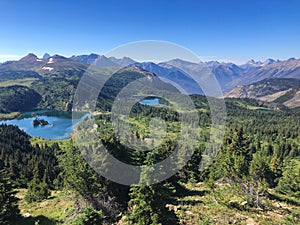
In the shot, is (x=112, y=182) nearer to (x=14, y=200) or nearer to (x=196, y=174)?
(x=14, y=200)

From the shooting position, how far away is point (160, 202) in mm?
21172

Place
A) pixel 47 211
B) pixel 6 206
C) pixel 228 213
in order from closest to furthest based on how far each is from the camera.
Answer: pixel 228 213
pixel 6 206
pixel 47 211

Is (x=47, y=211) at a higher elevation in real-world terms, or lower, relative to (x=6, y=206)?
lower

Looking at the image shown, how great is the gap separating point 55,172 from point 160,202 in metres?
63.1

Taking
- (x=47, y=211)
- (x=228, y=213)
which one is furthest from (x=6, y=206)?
(x=228, y=213)

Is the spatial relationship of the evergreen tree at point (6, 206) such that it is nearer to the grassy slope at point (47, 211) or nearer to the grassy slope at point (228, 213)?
the grassy slope at point (47, 211)

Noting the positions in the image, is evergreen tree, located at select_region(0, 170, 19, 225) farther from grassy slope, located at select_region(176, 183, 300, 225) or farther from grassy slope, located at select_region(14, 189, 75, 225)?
grassy slope, located at select_region(176, 183, 300, 225)

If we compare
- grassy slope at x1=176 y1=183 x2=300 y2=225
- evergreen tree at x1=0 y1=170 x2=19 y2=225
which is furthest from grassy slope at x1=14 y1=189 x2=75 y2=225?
grassy slope at x1=176 y1=183 x2=300 y2=225

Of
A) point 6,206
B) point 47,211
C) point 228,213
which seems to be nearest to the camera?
point 228,213

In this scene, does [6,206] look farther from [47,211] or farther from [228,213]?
[228,213]

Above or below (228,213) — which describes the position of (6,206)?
below

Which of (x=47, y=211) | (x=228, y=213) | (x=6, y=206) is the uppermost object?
(x=228, y=213)

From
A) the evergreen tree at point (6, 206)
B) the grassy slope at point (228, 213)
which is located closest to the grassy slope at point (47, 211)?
the evergreen tree at point (6, 206)

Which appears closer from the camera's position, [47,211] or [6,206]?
[6,206]
